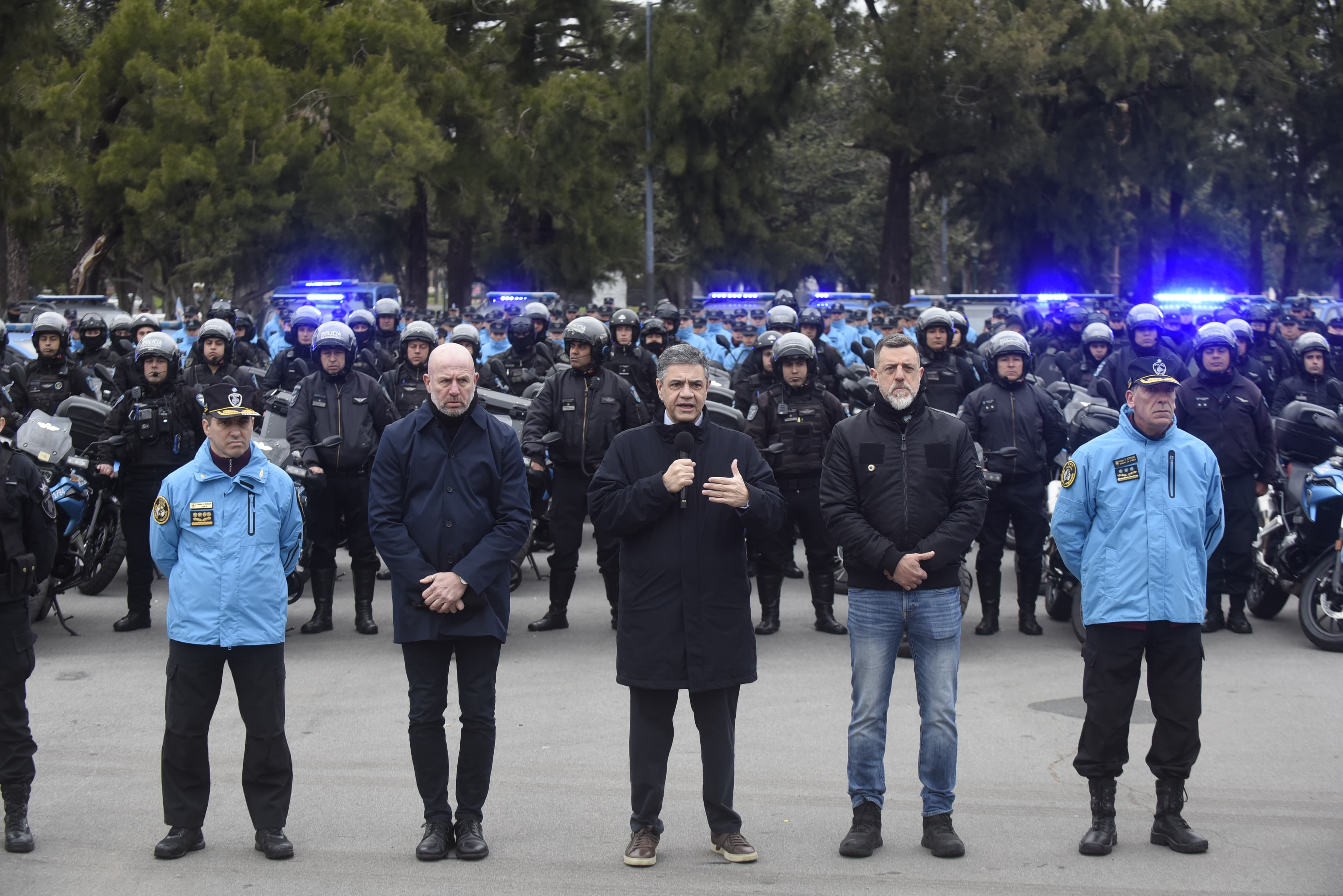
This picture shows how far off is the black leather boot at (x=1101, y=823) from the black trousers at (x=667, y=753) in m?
1.35

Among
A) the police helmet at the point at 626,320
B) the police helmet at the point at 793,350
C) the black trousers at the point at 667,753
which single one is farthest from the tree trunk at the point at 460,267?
the black trousers at the point at 667,753

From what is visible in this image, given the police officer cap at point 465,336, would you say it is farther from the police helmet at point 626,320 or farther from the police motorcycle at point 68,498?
the police motorcycle at point 68,498

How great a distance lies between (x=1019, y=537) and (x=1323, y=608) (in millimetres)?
1938

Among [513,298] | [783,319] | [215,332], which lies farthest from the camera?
[513,298]

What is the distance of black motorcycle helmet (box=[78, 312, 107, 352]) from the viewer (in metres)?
14.2

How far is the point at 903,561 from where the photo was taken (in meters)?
5.79

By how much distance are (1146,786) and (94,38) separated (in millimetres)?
29874

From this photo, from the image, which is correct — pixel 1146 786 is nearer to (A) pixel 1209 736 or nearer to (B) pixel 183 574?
(A) pixel 1209 736

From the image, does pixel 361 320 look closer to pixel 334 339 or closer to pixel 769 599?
pixel 334 339

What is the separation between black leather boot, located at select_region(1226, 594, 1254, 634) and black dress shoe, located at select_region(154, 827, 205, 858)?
278 inches

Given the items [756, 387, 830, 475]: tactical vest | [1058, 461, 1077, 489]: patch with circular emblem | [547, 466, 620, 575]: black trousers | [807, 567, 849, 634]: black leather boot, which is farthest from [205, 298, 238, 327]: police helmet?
[1058, 461, 1077, 489]: patch with circular emblem

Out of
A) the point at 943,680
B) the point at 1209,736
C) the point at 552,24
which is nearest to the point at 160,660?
the point at 943,680

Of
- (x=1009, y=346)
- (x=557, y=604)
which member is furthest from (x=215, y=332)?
(x=1009, y=346)

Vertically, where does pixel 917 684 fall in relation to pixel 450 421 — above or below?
below
